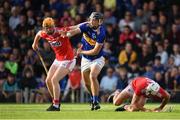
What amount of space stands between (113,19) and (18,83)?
14.7 ft

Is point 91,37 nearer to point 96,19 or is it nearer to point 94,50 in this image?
point 94,50

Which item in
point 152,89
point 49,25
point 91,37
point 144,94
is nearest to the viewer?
point 152,89

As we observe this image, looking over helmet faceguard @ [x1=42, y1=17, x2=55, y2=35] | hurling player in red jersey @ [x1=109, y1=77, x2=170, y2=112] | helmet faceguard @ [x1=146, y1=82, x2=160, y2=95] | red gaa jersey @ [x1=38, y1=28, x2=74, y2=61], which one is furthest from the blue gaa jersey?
helmet faceguard @ [x1=146, y1=82, x2=160, y2=95]

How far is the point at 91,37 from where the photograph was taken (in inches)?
687

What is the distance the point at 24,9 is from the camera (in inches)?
1065

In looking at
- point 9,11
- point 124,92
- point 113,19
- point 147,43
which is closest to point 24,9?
point 9,11

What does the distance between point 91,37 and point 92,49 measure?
0.94 ft

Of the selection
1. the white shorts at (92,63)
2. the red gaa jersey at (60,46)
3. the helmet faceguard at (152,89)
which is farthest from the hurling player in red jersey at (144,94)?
the red gaa jersey at (60,46)

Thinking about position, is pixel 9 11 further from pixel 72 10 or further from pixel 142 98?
pixel 142 98

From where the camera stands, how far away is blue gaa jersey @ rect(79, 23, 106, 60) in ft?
55.7

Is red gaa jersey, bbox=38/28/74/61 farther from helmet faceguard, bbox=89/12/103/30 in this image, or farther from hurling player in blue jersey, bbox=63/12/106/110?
helmet faceguard, bbox=89/12/103/30

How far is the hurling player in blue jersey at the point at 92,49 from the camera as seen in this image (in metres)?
16.9

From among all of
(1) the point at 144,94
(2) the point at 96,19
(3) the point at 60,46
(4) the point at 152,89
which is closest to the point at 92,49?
(3) the point at 60,46

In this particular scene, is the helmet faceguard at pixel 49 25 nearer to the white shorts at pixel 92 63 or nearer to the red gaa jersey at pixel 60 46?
the red gaa jersey at pixel 60 46
